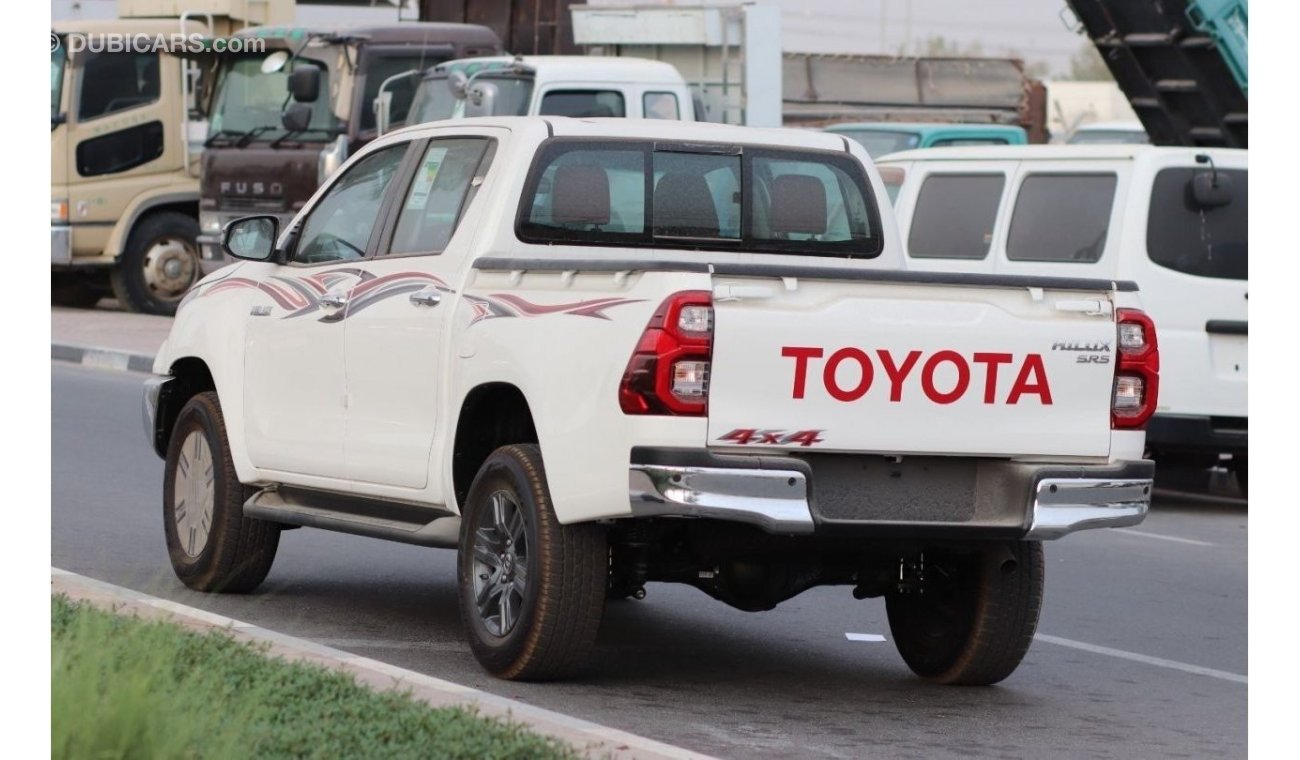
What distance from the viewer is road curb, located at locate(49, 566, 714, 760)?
6.01m

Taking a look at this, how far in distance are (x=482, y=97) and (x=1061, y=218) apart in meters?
7.09

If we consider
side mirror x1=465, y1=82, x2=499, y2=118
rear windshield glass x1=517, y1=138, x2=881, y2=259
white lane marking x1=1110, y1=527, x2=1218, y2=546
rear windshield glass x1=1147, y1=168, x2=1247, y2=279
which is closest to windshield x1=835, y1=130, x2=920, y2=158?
side mirror x1=465, y1=82, x2=499, y2=118

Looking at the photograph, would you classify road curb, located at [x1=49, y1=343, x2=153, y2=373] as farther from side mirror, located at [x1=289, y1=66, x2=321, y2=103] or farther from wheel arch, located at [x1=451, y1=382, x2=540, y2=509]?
wheel arch, located at [x1=451, y1=382, x2=540, y2=509]

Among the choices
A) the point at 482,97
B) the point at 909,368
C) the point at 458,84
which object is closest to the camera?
the point at 909,368

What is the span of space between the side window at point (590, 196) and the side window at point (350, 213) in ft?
2.97

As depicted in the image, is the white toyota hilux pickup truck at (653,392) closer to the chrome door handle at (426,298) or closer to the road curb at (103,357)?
the chrome door handle at (426,298)

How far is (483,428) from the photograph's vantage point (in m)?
7.96

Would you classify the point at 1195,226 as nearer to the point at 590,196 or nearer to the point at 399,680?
the point at 590,196

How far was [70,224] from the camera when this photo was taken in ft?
81.8

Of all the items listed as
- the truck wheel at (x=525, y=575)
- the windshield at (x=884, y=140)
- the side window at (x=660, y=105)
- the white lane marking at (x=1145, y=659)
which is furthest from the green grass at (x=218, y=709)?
the windshield at (x=884, y=140)

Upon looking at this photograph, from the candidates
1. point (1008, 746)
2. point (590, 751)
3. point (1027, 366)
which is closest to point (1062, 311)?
point (1027, 366)

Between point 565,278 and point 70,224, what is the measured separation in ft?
61.2

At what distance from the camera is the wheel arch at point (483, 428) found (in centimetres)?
778

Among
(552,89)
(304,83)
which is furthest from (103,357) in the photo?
(552,89)
